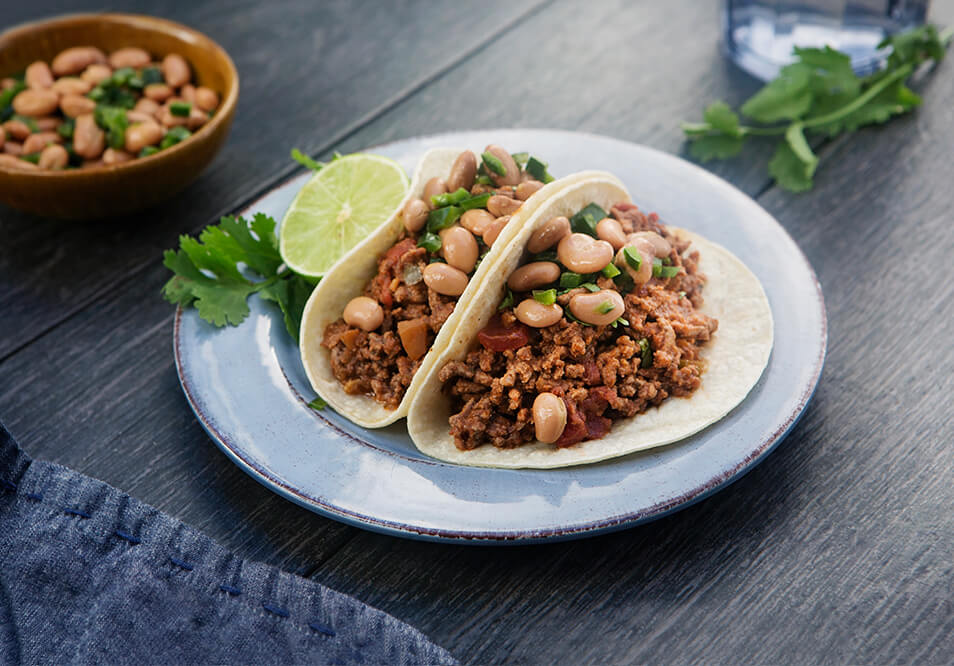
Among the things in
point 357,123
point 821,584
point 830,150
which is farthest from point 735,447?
point 357,123

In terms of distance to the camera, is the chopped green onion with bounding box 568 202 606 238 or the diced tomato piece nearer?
the diced tomato piece

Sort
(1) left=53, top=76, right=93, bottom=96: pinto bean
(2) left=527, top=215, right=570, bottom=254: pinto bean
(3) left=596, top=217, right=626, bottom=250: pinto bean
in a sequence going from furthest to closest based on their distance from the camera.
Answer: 1. (1) left=53, top=76, right=93, bottom=96: pinto bean
2. (3) left=596, top=217, right=626, bottom=250: pinto bean
3. (2) left=527, top=215, right=570, bottom=254: pinto bean

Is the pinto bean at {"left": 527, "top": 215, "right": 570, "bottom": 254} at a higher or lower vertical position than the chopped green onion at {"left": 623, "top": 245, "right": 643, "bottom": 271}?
higher

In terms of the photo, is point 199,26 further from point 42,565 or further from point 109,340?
point 42,565

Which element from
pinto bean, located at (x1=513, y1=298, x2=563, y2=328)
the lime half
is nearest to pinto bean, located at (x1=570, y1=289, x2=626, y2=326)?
pinto bean, located at (x1=513, y1=298, x2=563, y2=328)

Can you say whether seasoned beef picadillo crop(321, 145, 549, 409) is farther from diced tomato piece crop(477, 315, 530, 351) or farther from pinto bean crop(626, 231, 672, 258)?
pinto bean crop(626, 231, 672, 258)

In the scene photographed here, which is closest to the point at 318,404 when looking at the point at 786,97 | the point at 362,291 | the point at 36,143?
the point at 362,291

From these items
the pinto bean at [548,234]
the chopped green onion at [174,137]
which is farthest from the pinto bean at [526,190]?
the chopped green onion at [174,137]
